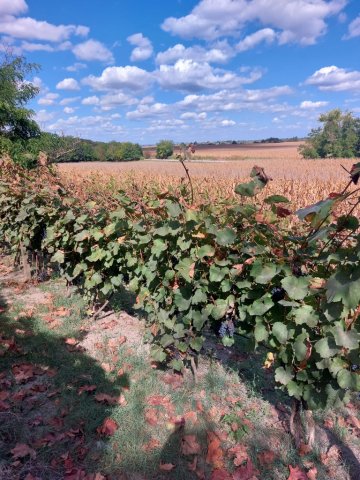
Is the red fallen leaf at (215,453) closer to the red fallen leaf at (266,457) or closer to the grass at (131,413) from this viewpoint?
the grass at (131,413)

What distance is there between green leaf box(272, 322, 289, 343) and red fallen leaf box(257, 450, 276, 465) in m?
1.05

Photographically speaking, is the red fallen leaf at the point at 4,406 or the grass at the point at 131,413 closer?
the grass at the point at 131,413

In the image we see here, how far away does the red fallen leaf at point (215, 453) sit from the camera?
2461 mm

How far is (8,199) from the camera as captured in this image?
5.32 m

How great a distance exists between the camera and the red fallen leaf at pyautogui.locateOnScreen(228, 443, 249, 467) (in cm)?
246

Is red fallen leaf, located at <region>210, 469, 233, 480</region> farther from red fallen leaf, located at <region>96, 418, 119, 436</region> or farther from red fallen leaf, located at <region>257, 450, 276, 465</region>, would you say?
red fallen leaf, located at <region>96, 418, 119, 436</region>

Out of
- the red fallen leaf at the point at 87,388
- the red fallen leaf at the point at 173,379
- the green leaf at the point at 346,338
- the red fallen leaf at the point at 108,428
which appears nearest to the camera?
the green leaf at the point at 346,338

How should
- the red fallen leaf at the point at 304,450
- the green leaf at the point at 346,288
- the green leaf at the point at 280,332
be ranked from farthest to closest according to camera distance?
the red fallen leaf at the point at 304,450 → the green leaf at the point at 280,332 → the green leaf at the point at 346,288

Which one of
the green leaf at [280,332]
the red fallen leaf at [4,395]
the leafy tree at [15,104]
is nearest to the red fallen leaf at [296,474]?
the green leaf at [280,332]

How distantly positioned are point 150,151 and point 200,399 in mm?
60778

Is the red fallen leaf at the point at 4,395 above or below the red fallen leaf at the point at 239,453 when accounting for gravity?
above

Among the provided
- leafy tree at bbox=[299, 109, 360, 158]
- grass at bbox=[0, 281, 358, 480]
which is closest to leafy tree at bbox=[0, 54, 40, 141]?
grass at bbox=[0, 281, 358, 480]

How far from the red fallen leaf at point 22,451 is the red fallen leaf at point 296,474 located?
68.0 inches

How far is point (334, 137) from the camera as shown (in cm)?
4500
